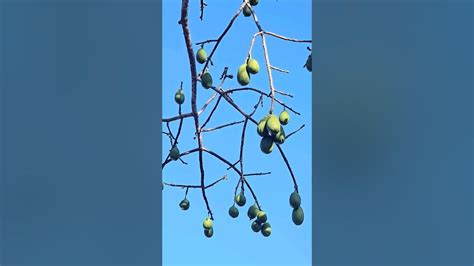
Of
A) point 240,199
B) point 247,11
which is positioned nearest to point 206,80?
point 247,11

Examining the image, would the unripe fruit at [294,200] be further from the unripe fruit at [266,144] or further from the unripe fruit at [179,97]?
the unripe fruit at [179,97]

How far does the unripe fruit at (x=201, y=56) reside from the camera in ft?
4.32

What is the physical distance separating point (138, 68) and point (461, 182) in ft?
1.07

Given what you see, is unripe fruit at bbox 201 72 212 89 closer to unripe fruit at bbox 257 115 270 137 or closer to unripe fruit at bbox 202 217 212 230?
unripe fruit at bbox 257 115 270 137

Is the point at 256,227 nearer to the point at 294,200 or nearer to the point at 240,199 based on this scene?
the point at 240,199

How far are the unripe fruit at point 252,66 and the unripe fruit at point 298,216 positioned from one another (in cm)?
29

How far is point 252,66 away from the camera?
47.5 inches

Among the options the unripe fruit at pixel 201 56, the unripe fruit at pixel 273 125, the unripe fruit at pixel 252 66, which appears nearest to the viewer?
the unripe fruit at pixel 273 125

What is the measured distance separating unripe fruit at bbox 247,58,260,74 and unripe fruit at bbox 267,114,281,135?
0.16 metres

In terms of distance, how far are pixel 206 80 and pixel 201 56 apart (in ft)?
0.26

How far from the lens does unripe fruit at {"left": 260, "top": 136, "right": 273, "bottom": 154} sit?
110 centimetres

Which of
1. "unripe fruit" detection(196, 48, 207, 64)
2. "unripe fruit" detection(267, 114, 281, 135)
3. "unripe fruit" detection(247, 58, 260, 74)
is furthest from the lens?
"unripe fruit" detection(196, 48, 207, 64)

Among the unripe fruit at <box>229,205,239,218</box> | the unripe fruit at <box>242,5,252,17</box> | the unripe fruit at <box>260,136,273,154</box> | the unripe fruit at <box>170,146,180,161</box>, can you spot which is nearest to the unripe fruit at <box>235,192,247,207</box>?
the unripe fruit at <box>229,205,239,218</box>

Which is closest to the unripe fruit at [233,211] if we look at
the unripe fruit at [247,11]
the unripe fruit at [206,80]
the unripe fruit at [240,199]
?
the unripe fruit at [240,199]
